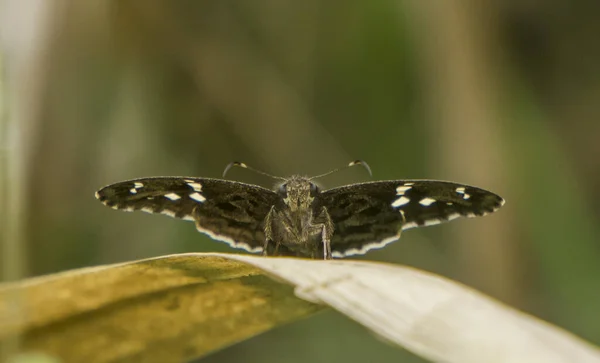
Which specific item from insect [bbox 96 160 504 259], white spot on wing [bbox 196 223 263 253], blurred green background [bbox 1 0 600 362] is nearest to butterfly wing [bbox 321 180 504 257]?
insect [bbox 96 160 504 259]

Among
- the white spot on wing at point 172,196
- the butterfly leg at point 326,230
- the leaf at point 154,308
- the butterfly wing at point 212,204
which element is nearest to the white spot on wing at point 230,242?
the butterfly wing at point 212,204

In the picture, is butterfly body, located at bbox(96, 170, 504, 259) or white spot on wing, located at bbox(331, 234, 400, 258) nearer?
butterfly body, located at bbox(96, 170, 504, 259)

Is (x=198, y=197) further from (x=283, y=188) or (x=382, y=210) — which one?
(x=382, y=210)

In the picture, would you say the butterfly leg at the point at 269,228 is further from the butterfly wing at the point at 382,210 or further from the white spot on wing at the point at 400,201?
the white spot on wing at the point at 400,201

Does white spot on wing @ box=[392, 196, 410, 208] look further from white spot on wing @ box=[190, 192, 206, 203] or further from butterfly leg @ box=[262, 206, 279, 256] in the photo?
white spot on wing @ box=[190, 192, 206, 203]

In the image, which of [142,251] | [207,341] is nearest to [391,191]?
[207,341]

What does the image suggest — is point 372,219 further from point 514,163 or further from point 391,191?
point 514,163

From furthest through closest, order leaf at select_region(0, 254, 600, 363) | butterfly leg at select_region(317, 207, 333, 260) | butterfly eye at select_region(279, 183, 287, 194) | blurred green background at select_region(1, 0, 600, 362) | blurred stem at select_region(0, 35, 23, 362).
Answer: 1. blurred green background at select_region(1, 0, 600, 362)
2. butterfly eye at select_region(279, 183, 287, 194)
3. butterfly leg at select_region(317, 207, 333, 260)
4. blurred stem at select_region(0, 35, 23, 362)
5. leaf at select_region(0, 254, 600, 363)

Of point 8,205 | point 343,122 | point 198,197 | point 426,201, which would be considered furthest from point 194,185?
point 343,122

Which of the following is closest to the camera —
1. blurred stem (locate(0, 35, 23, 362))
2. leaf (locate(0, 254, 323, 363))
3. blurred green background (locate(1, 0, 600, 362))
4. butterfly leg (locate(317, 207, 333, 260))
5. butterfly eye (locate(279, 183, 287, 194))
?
blurred stem (locate(0, 35, 23, 362))
